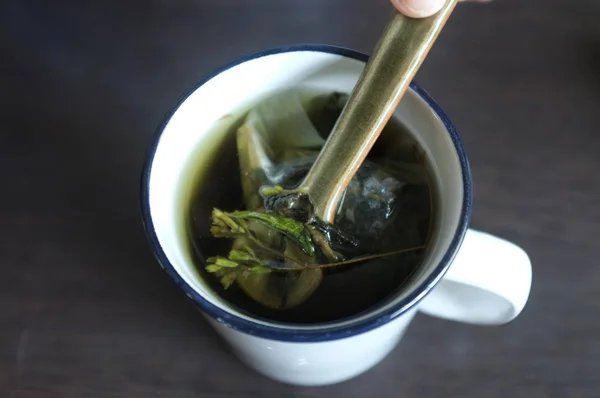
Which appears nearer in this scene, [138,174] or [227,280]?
[227,280]

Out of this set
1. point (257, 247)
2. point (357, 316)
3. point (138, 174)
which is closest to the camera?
point (357, 316)

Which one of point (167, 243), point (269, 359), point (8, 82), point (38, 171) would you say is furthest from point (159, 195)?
point (8, 82)

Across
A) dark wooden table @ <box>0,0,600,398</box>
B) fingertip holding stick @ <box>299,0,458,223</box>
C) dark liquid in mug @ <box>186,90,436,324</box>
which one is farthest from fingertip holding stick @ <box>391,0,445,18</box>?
dark wooden table @ <box>0,0,600,398</box>

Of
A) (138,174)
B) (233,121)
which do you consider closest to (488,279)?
(233,121)

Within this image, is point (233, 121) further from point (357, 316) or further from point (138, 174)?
point (357, 316)

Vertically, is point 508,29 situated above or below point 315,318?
above

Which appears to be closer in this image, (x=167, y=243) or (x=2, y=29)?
(x=167, y=243)

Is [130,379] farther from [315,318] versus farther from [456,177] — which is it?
[456,177]
